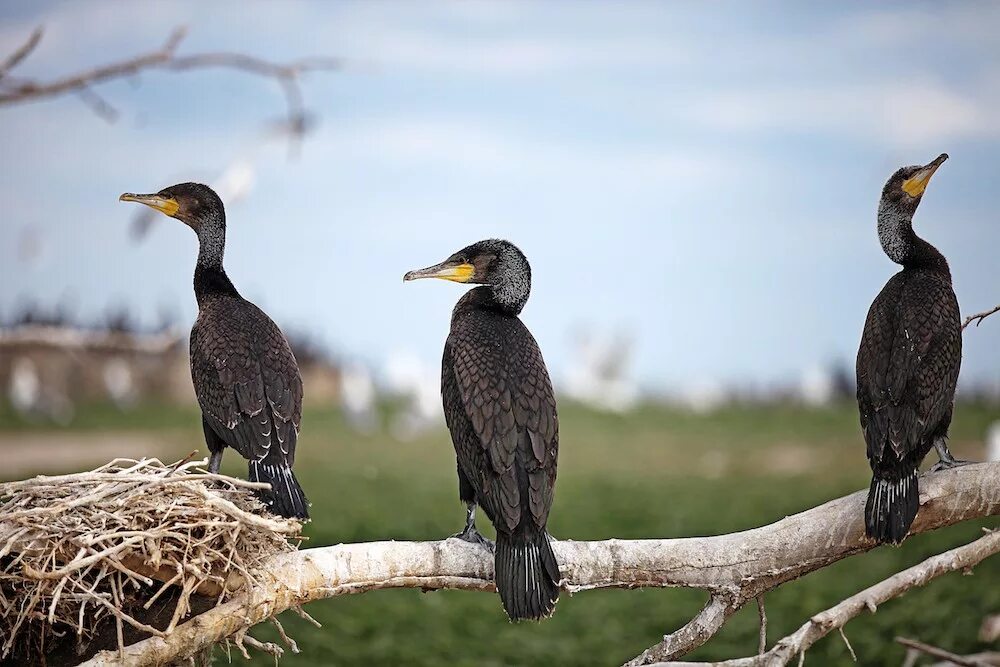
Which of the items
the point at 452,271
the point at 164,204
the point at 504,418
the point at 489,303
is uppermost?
the point at 164,204

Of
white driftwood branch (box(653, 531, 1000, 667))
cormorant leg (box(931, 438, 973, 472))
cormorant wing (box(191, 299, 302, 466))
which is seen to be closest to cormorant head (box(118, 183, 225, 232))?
cormorant wing (box(191, 299, 302, 466))

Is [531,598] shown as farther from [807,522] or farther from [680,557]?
[807,522]

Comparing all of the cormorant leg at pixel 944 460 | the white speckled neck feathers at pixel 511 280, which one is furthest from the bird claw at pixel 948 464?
the white speckled neck feathers at pixel 511 280

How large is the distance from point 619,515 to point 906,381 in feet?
17.2

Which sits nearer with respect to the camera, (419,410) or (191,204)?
(191,204)

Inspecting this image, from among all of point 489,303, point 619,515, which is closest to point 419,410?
point 619,515

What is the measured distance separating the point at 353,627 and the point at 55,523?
3.23 metres

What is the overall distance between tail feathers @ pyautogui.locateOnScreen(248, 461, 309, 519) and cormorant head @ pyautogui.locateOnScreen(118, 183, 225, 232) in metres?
1.13

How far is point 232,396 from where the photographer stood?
3.95m

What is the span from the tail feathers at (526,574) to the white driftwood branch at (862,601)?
15.8 inches

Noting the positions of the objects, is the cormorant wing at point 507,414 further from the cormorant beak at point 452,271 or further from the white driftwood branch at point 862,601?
the white driftwood branch at point 862,601

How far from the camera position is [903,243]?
404 cm

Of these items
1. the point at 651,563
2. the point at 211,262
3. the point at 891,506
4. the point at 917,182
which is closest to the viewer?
the point at 891,506

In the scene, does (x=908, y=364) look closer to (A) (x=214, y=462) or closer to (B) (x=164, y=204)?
(A) (x=214, y=462)
